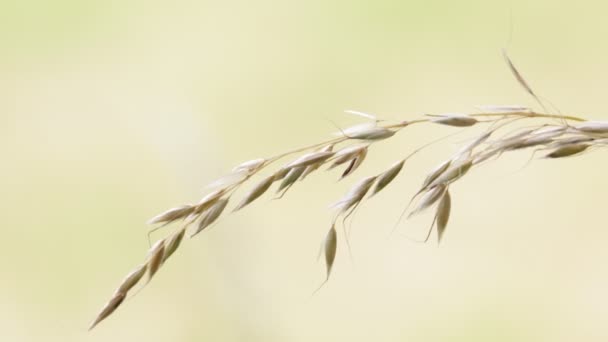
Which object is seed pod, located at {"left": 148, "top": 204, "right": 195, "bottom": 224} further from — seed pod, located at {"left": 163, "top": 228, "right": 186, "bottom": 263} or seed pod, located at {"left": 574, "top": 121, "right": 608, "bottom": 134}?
seed pod, located at {"left": 574, "top": 121, "right": 608, "bottom": 134}

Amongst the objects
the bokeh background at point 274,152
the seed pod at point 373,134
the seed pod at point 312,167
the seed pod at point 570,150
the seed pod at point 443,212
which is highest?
the seed pod at point 373,134

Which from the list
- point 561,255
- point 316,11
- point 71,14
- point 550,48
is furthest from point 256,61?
point 561,255

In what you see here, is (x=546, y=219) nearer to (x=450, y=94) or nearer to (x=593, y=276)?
(x=593, y=276)

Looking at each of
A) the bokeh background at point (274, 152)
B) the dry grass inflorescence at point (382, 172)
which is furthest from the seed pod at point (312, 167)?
the bokeh background at point (274, 152)

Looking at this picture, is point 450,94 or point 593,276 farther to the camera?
point 450,94

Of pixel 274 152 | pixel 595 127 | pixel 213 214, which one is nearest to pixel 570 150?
pixel 595 127

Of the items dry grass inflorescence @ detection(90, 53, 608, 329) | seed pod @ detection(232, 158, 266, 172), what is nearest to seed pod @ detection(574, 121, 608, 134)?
dry grass inflorescence @ detection(90, 53, 608, 329)

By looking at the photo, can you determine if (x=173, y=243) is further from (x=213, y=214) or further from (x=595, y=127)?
(x=595, y=127)

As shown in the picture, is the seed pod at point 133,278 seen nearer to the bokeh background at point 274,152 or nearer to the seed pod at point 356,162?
the seed pod at point 356,162
